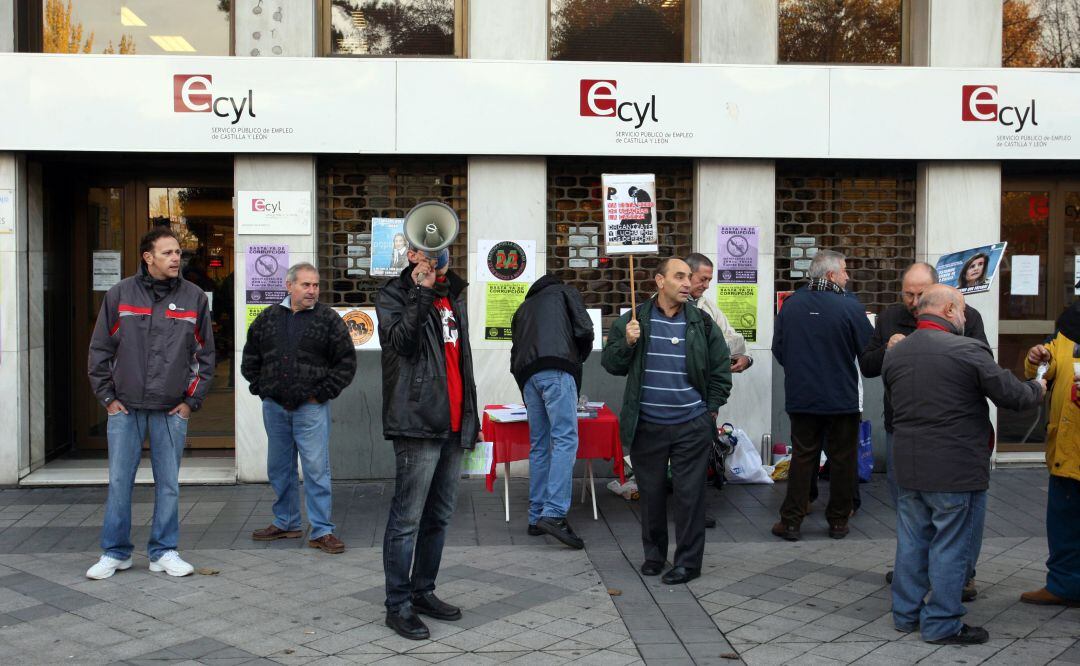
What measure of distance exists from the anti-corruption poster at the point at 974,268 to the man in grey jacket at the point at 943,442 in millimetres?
1058

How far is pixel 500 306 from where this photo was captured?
916 cm

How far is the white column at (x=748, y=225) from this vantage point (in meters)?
9.20

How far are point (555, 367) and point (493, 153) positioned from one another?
101 inches

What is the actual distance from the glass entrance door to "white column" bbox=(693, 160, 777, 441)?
7.47 feet

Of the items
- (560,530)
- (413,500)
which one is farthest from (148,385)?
(560,530)

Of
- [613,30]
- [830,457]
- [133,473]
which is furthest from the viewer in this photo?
[613,30]

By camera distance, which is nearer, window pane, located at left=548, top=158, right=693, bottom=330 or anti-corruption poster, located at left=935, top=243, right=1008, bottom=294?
anti-corruption poster, located at left=935, top=243, right=1008, bottom=294

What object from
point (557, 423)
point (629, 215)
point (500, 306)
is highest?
point (629, 215)

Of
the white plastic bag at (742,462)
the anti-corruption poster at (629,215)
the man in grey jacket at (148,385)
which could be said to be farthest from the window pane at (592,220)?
the man in grey jacket at (148,385)

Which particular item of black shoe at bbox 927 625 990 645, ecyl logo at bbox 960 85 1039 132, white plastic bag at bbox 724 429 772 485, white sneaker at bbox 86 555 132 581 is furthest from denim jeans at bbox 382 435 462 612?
ecyl logo at bbox 960 85 1039 132

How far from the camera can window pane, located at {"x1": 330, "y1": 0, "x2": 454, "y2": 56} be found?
9.23m

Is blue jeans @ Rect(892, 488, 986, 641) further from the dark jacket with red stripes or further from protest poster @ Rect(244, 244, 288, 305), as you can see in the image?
protest poster @ Rect(244, 244, 288, 305)

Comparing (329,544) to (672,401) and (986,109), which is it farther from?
(986,109)

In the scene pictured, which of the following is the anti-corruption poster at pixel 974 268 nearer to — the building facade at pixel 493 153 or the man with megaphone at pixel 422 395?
the building facade at pixel 493 153
